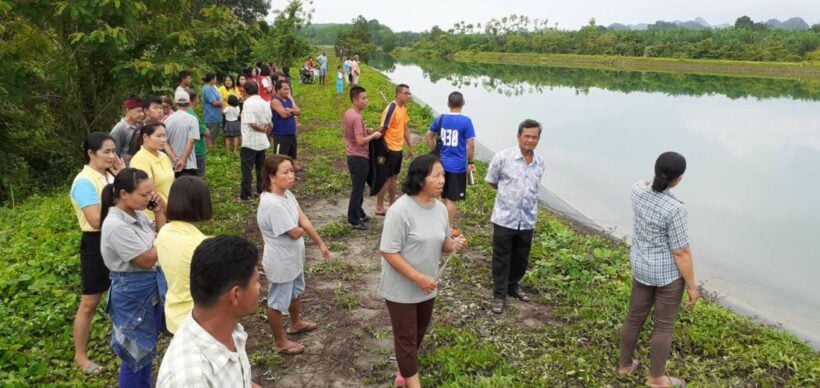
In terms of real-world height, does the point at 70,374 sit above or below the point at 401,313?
below

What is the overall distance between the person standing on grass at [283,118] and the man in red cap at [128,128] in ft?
8.48

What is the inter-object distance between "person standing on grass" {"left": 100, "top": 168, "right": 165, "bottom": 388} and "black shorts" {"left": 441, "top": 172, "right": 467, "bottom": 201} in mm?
3872

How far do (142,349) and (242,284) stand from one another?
182 cm

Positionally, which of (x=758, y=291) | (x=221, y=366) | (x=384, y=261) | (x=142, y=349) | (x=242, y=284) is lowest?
(x=758, y=291)

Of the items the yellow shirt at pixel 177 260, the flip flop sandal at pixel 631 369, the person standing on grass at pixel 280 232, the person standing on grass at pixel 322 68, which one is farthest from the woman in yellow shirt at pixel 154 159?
the person standing on grass at pixel 322 68

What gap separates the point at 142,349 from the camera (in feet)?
11.0

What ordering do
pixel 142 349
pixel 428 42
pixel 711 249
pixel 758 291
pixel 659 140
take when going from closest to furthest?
pixel 142 349 < pixel 758 291 < pixel 711 249 < pixel 659 140 < pixel 428 42

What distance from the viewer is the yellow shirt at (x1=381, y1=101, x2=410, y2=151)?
732 cm

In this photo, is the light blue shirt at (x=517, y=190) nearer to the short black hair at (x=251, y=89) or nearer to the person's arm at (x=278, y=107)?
the person's arm at (x=278, y=107)

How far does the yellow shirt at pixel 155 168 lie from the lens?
4.77 m

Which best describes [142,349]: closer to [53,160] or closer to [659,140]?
[53,160]

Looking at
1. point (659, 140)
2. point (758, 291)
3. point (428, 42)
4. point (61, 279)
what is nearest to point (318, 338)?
point (61, 279)

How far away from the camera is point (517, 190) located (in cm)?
514

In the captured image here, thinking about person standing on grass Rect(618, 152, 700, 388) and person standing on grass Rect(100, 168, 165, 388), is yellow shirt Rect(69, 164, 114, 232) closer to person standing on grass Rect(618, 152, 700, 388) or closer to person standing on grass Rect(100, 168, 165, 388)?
person standing on grass Rect(100, 168, 165, 388)
